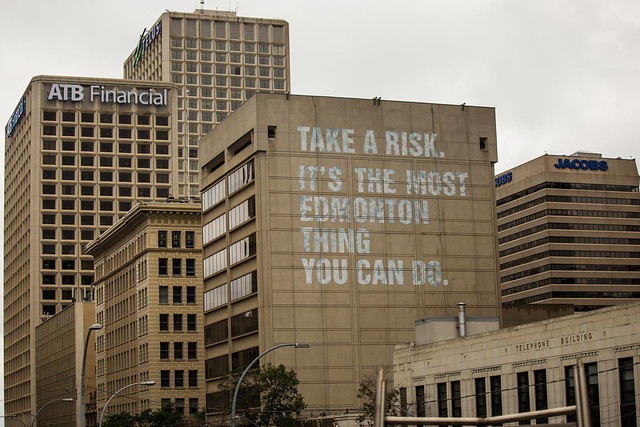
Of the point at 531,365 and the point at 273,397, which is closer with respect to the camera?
the point at 531,365

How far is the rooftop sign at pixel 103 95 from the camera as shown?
625 ft

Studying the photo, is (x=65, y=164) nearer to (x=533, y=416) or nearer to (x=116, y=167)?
(x=116, y=167)

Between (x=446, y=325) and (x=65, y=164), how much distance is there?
407ft

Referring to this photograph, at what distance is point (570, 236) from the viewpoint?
19212 centimetres

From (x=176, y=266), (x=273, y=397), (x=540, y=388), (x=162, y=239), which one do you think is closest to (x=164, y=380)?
(x=176, y=266)

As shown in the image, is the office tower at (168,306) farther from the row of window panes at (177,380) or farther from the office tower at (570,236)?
the office tower at (570,236)

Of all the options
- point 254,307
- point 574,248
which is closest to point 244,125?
point 254,307

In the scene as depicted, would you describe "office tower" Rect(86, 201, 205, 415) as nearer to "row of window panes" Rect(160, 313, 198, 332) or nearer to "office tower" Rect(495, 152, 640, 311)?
"row of window panes" Rect(160, 313, 198, 332)

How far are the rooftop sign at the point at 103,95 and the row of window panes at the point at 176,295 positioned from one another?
69414mm

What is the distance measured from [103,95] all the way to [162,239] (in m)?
67.6

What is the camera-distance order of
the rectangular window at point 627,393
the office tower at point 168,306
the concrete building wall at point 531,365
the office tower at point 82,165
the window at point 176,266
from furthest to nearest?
the office tower at point 82,165
the window at point 176,266
the office tower at point 168,306
the concrete building wall at point 531,365
the rectangular window at point 627,393

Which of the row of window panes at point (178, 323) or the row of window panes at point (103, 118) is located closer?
the row of window panes at point (178, 323)

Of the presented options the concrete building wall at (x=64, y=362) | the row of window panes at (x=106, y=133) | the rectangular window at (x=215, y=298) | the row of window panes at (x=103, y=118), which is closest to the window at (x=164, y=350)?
the rectangular window at (x=215, y=298)

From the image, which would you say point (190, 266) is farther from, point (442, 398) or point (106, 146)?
point (106, 146)
